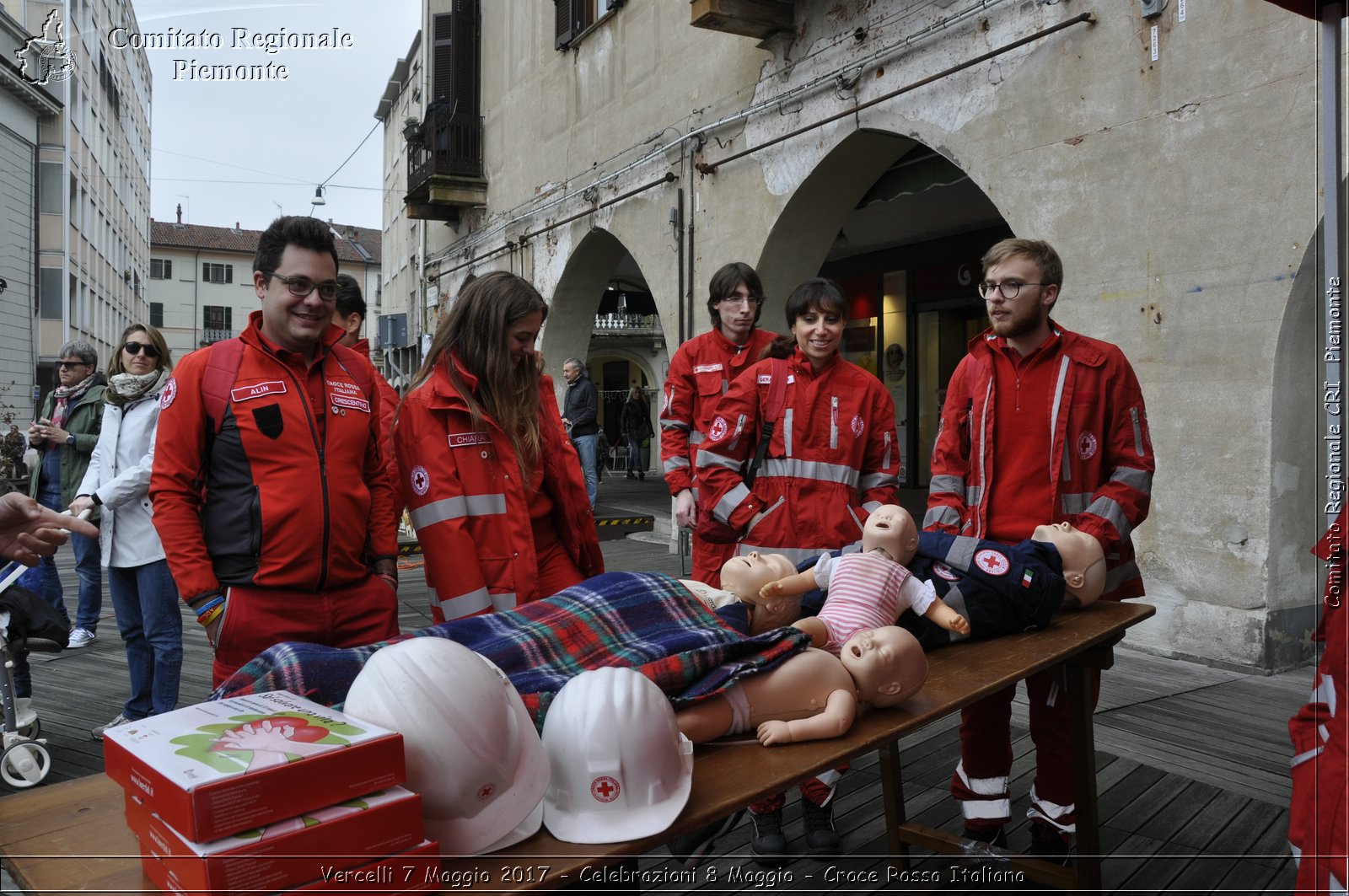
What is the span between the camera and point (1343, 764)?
1.39m

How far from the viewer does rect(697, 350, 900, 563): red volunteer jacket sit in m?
3.54

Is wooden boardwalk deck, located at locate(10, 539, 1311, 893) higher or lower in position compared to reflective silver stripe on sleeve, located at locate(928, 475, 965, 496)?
lower

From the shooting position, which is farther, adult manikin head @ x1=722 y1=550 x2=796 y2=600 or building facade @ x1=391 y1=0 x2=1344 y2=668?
building facade @ x1=391 y1=0 x2=1344 y2=668

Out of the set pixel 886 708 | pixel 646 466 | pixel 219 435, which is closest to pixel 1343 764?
pixel 886 708

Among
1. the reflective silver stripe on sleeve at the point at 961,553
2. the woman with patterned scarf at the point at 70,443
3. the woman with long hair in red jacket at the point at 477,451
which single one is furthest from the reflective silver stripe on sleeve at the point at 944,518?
the woman with patterned scarf at the point at 70,443

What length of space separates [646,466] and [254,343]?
2274 centimetres

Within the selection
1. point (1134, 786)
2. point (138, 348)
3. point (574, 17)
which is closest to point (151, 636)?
point (138, 348)

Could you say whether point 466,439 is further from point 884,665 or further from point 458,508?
point 884,665

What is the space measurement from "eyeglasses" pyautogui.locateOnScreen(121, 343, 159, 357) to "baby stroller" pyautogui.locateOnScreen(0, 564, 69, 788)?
1.11 meters

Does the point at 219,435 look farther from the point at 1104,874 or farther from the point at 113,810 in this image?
the point at 1104,874

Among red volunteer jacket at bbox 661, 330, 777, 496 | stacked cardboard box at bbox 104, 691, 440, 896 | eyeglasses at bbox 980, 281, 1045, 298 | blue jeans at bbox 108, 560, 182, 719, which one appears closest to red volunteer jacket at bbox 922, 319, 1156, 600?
eyeglasses at bbox 980, 281, 1045, 298

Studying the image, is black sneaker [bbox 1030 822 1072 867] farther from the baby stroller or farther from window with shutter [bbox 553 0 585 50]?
window with shutter [bbox 553 0 585 50]

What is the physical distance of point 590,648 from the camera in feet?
6.55

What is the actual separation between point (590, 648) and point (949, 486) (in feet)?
5.76
